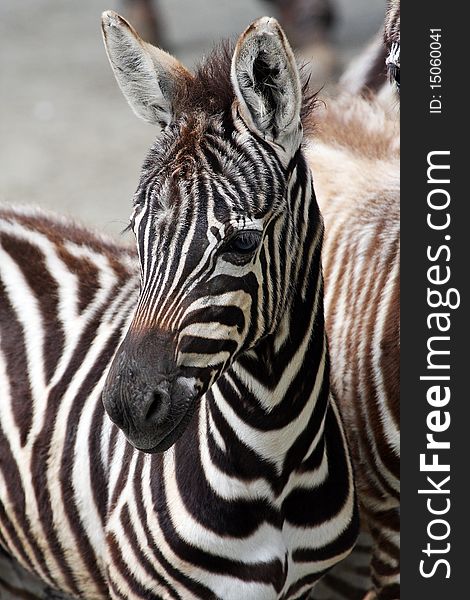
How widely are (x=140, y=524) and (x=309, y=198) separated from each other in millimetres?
1245

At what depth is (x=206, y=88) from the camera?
10.7ft

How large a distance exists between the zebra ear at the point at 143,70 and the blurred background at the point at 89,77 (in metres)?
4.79

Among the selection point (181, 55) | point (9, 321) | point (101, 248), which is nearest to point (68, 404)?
point (9, 321)

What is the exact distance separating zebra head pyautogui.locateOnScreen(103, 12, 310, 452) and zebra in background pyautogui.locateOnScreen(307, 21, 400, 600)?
0.72 meters

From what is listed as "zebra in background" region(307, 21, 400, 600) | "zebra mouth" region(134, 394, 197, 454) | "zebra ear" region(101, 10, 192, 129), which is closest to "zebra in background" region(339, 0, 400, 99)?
"zebra in background" region(307, 21, 400, 600)

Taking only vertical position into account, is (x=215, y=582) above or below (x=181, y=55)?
below

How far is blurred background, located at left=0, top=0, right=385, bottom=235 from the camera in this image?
10.4 m

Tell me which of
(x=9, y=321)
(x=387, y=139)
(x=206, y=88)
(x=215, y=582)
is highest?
(x=387, y=139)

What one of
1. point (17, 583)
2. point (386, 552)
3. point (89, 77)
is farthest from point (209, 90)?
point (89, 77)

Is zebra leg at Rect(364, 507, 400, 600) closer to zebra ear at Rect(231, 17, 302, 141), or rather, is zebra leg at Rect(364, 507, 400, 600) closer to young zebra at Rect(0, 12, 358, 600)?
young zebra at Rect(0, 12, 358, 600)

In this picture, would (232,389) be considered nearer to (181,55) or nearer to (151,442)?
(151,442)

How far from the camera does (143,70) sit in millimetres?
3334

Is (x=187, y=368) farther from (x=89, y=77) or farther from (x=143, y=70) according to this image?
(x=89, y=77)

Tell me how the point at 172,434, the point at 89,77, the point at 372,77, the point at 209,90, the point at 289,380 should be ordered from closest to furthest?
the point at 172,434 < the point at 209,90 < the point at 289,380 < the point at 372,77 < the point at 89,77
